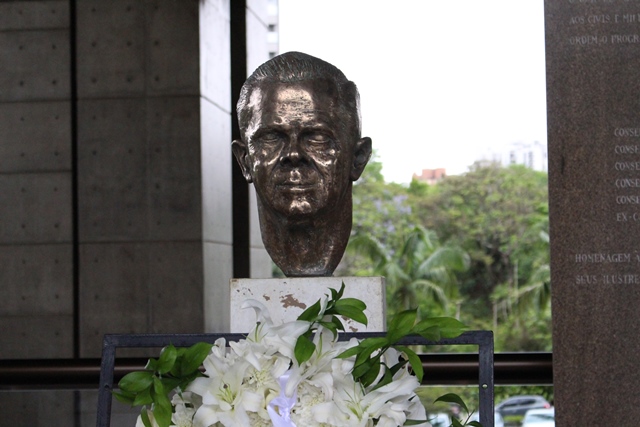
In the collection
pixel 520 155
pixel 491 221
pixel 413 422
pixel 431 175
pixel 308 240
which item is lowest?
pixel 413 422

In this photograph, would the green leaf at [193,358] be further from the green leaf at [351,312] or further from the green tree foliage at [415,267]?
the green tree foliage at [415,267]

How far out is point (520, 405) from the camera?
2334 cm

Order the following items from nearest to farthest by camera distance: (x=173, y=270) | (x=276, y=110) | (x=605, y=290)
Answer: (x=276, y=110) → (x=605, y=290) → (x=173, y=270)

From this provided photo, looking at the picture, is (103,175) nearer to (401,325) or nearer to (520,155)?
(401,325)

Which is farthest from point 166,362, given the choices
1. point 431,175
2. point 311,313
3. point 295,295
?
point 431,175

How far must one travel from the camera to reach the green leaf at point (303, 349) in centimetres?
75

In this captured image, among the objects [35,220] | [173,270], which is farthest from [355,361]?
[35,220]

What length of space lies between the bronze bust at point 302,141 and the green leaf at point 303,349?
1.43 meters

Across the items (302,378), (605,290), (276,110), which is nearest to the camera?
(302,378)

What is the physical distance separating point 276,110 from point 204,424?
147 cm

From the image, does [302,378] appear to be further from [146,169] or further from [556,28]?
[146,169]

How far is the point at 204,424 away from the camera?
0.77m

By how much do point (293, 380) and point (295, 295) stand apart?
1.36 meters

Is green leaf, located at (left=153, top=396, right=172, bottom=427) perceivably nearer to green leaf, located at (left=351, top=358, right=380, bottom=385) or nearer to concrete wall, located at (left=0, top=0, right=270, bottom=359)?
green leaf, located at (left=351, top=358, right=380, bottom=385)
